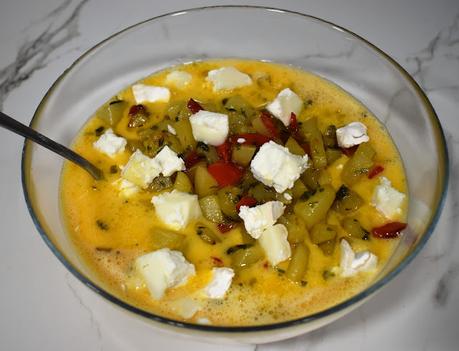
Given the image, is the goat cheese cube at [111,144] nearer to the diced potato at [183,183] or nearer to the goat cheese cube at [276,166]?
the diced potato at [183,183]

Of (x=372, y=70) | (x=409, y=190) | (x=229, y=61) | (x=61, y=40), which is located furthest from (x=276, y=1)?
(x=409, y=190)

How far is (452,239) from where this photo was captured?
9.97ft

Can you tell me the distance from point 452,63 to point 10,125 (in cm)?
279

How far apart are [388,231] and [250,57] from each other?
154 cm

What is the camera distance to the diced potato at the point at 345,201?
2822mm

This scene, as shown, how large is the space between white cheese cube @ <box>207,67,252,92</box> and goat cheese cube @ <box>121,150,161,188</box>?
0.77 metres

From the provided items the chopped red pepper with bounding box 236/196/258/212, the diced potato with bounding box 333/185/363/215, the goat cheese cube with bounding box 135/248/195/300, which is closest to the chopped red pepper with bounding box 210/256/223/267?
the goat cheese cube with bounding box 135/248/195/300

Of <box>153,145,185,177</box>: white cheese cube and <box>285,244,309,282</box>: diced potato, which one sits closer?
<box>285,244,309,282</box>: diced potato

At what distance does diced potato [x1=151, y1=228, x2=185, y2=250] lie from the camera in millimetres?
2730

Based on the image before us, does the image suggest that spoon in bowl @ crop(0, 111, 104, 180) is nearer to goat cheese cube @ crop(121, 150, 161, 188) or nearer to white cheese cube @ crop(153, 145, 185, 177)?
goat cheese cube @ crop(121, 150, 161, 188)

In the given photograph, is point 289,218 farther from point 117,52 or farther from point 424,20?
point 424,20

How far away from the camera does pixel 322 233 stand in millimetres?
2674

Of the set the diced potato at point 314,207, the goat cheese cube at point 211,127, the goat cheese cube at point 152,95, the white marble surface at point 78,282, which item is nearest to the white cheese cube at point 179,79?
the goat cheese cube at point 152,95

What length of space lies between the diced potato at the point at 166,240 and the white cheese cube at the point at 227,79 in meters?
1.07
